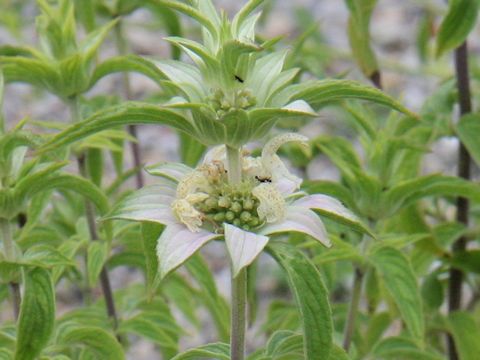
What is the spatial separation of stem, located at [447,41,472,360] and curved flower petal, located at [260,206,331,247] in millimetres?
821

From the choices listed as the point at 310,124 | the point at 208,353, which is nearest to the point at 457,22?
the point at 208,353

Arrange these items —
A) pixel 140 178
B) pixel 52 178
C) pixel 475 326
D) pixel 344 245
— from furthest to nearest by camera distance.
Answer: pixel 140 178
pixel 475 326
pixel 344 245
pixel 52 178

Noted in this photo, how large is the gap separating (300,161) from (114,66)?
1.56 ft

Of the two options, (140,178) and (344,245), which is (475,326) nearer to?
(344,245)

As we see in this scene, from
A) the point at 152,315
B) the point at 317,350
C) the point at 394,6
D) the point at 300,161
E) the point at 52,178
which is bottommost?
the point at 317,350

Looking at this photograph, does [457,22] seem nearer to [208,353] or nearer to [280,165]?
[280,165]

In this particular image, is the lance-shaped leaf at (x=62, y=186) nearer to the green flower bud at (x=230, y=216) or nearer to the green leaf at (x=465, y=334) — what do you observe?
the green flower bud at (x=230, y=216)

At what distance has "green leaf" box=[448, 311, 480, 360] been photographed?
5.41 feet

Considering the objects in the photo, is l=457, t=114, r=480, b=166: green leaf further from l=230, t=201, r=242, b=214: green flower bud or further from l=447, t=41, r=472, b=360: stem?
l=230, t=201, r=242, b=214: green flower bud

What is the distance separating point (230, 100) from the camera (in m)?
0.97

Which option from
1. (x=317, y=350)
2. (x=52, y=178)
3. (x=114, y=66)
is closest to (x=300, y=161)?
(x=114, y=66)

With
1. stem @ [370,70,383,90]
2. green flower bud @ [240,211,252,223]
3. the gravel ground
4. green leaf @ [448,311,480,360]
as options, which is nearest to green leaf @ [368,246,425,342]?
green leaf @ [448,311,480,360]

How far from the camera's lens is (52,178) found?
1152 mm

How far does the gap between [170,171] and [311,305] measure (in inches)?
9.3
